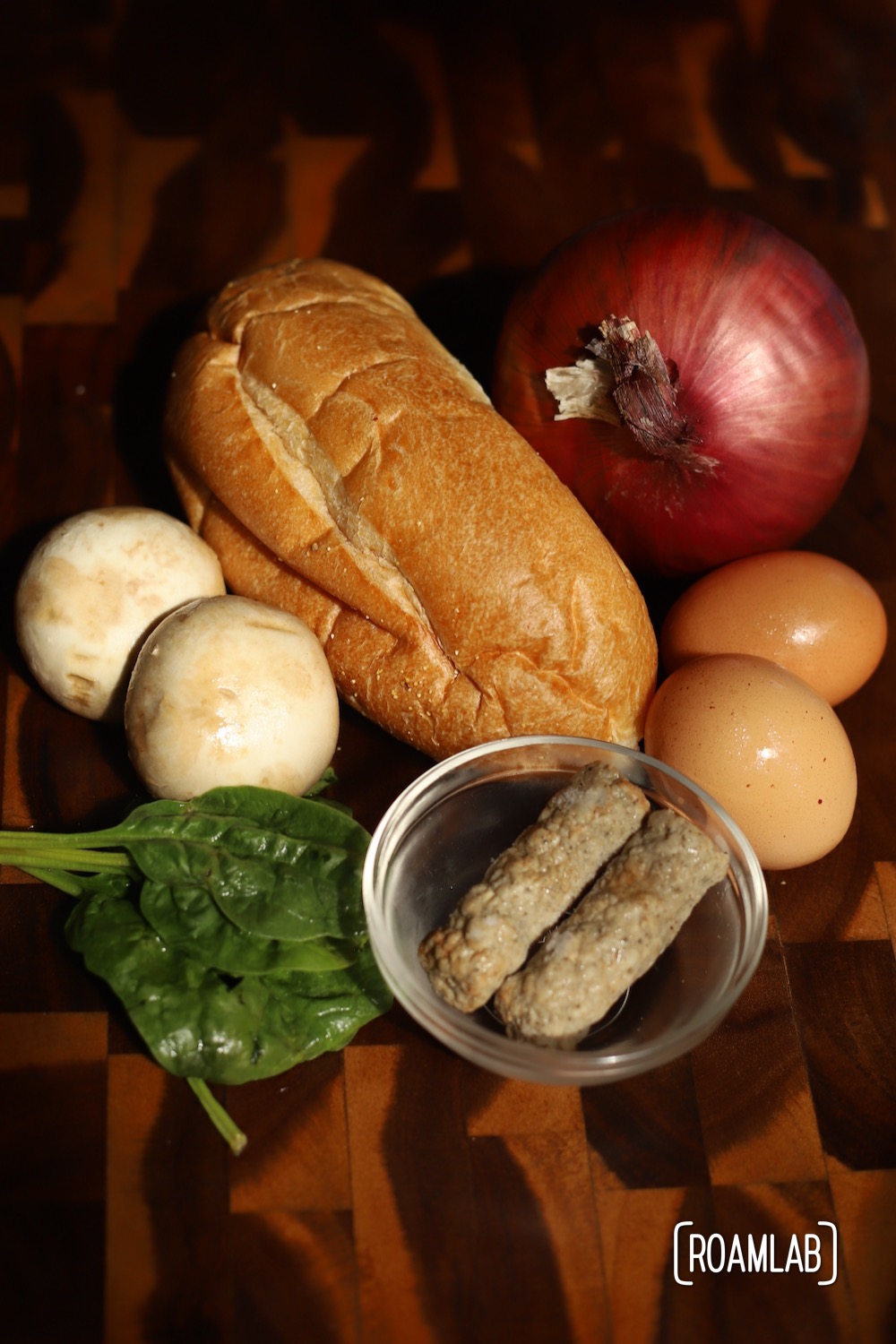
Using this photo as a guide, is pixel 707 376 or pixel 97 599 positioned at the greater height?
pixel 707 376

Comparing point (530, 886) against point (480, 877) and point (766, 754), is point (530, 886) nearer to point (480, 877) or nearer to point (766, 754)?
point (480, 877)

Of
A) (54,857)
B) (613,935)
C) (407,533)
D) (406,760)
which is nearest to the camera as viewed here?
(613,935)

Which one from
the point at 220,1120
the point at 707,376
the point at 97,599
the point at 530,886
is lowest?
the point at 220,1120

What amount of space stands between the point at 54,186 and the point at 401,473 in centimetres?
111

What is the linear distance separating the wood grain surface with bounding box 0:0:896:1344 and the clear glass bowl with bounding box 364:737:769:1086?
0.11 m

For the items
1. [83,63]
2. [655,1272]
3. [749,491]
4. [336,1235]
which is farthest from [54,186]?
[655,1272]

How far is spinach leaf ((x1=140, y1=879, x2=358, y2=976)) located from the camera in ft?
4.31

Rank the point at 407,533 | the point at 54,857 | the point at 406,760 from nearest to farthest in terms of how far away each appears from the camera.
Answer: the point at 54,857
the point at 407,533
the point at 406,760

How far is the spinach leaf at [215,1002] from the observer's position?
1.29 m

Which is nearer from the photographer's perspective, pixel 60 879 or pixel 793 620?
pixel 60 879

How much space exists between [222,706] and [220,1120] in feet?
1.44

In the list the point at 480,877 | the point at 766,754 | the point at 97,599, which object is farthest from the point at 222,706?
the point at 766,754

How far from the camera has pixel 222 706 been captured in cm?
142

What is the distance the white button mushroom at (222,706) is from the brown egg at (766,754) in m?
0.43
